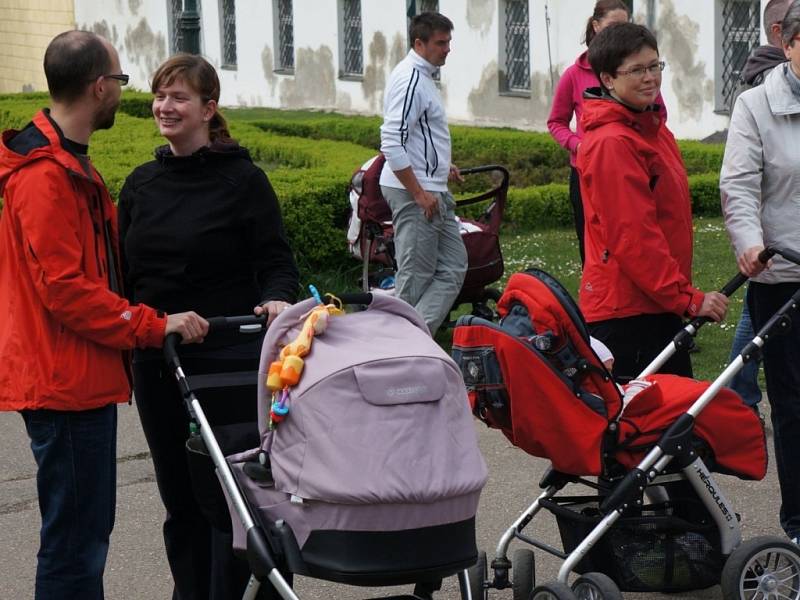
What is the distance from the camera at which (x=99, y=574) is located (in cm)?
436

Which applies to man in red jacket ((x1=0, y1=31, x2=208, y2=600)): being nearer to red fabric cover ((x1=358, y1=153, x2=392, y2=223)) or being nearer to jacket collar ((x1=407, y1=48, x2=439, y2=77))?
jacket collar ((x1=407, y1=48, x2=439, y2=77))

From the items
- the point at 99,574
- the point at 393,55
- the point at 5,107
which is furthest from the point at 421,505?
the point at 393,55

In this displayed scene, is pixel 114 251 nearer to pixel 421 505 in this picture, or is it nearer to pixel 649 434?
pixel 421 505

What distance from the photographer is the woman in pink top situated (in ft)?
28.0

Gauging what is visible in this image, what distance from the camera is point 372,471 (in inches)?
145

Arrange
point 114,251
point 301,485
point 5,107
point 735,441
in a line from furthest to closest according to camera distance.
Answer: point 5,107 → point 735,441 → point 114,251 → point 301,485

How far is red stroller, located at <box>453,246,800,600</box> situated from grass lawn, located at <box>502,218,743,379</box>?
315 cm

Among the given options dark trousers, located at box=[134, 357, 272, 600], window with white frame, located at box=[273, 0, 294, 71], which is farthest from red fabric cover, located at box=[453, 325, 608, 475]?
window with white frame, located at box=[273, 0, 294, 71]

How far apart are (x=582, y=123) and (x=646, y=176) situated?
0.35m

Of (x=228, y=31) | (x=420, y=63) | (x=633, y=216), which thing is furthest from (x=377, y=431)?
(x=228, y=31)

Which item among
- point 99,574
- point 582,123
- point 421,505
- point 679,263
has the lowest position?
point 99,574

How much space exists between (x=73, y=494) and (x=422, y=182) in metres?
4.19

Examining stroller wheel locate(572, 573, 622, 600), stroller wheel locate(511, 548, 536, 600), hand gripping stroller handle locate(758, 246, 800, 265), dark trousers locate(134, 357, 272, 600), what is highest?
hand gripping stroller handle locate(758, 246, 800, 265)

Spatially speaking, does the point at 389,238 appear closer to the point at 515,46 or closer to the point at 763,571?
the point at 763,571
